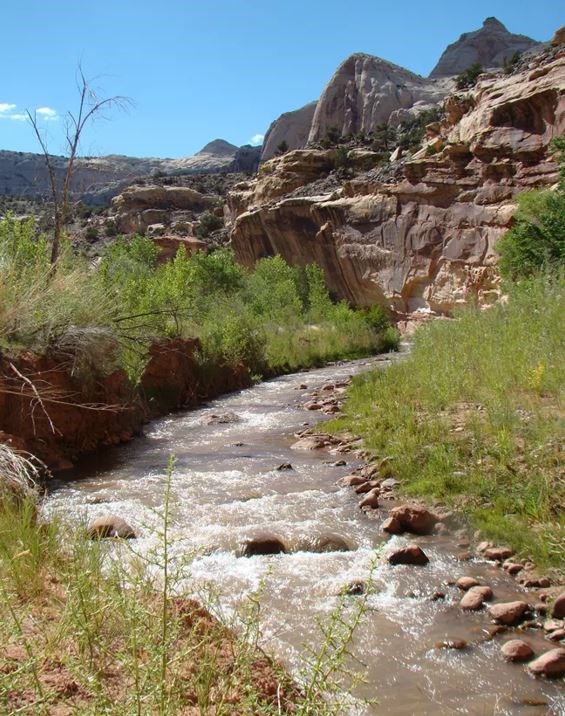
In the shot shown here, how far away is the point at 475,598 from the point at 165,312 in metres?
7.84

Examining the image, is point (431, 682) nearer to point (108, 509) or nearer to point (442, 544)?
point (442, 544)

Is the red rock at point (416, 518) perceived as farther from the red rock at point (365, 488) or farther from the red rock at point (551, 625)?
the red rock at point (551, 625)

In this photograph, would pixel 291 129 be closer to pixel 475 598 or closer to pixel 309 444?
pixel 309 444

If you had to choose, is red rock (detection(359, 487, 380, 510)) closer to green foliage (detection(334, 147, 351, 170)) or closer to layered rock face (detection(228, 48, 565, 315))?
layered rock face (detection(228, 48, 565, 315))

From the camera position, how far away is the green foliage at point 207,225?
48.6m

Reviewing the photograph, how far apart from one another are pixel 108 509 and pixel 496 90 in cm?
2729

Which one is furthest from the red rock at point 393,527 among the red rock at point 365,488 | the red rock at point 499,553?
the red rock at point 365,488

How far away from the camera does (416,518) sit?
5.10m

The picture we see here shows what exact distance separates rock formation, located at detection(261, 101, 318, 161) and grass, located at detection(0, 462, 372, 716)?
70042 millimetres

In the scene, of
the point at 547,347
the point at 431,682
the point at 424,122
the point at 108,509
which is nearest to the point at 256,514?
the point at 108,509

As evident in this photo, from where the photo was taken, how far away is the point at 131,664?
5.81 feet

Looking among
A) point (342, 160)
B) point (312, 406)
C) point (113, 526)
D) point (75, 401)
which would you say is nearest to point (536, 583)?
point (113, 526)

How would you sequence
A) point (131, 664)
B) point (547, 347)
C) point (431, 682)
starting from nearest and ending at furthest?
point (131, 664), point (431, 682), point (547, 347)

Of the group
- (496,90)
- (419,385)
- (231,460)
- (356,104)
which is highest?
(356,104)
